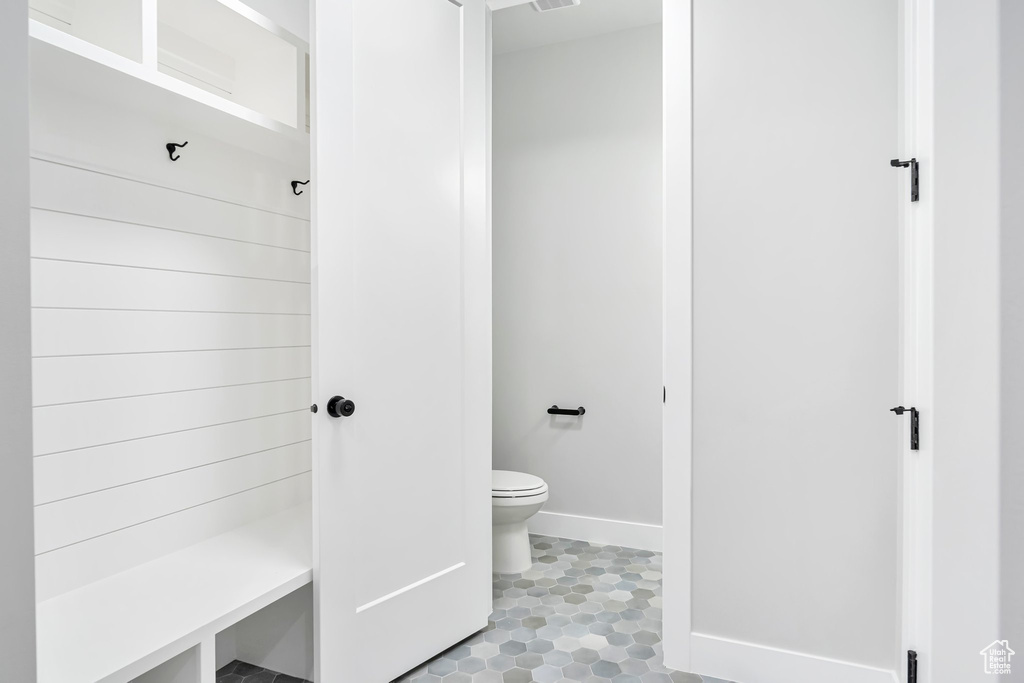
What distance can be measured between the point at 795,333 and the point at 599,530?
1733mm

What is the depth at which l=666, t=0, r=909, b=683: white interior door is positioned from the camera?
1.78 meters

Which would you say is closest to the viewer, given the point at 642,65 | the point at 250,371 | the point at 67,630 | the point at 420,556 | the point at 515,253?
the point at 67,630

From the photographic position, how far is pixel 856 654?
70.8 inches

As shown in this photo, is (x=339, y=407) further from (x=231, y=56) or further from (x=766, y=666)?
(x=766, y=666)

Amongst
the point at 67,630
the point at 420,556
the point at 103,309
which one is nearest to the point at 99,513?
the point at 67,630

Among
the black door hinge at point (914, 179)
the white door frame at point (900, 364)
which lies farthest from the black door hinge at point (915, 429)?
the black door hinge at point (914, 179)

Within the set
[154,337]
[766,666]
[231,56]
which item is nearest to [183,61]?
[231,56]

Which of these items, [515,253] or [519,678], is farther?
[515,253]

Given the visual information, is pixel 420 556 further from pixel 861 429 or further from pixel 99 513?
pixel 861 429

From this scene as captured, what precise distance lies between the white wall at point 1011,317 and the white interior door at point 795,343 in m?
0.38

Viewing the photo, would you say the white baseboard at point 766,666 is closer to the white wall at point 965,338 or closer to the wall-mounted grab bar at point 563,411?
the white wall at point 965,338

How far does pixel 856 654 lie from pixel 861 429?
2.16 ft

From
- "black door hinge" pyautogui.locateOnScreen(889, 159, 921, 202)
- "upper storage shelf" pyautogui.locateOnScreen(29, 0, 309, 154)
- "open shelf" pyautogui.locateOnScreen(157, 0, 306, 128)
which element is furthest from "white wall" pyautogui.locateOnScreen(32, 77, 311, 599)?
"black door hinge" pyautogui.locateOnScreen(889, 159, 921, 202)

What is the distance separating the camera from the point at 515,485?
2.72 metres
